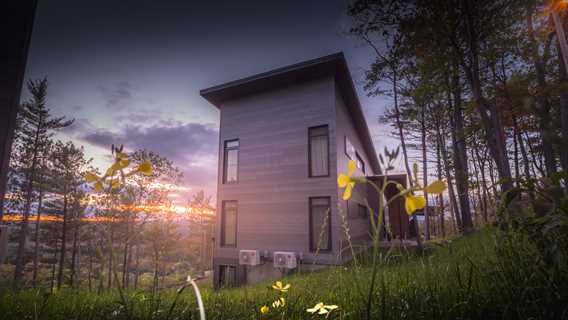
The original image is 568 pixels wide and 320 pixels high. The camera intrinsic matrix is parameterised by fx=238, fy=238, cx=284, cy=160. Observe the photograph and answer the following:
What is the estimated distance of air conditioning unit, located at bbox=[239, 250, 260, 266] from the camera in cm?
824

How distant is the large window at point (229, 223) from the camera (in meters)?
9.46

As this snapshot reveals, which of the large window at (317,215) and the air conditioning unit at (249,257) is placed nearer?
the large window at (317,215)

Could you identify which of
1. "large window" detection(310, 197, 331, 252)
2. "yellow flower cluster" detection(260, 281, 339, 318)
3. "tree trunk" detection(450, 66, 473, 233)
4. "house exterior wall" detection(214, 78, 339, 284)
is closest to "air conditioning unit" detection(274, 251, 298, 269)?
"house exterior wall" detection(214, 78, 339, 284)

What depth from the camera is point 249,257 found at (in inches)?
327

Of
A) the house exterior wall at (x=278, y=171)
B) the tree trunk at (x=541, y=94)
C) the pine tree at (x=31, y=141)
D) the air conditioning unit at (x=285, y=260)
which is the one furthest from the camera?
the pine tree at (x=31, y=141)

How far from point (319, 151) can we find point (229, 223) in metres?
4.60

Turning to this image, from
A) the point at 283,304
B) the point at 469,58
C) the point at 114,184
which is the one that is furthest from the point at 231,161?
the point at 114,184

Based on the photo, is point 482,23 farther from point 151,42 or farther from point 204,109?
point 204,109

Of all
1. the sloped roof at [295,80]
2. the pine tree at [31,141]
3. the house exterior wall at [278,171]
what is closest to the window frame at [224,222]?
the house exterior wall at [278,171]

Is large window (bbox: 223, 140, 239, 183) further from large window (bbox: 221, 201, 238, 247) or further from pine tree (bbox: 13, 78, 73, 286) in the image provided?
pine tree (bbox: 13, 78, 73, 286)

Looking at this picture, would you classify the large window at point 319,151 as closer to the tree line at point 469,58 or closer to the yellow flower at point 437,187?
the tree line at point 469,58

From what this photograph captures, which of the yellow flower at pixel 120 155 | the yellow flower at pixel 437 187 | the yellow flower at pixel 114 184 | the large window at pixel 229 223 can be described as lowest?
the large window at pixel 229 223

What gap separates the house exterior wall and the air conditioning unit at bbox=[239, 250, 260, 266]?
350 mm

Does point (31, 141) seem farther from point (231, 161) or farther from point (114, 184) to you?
point (114, 184)
